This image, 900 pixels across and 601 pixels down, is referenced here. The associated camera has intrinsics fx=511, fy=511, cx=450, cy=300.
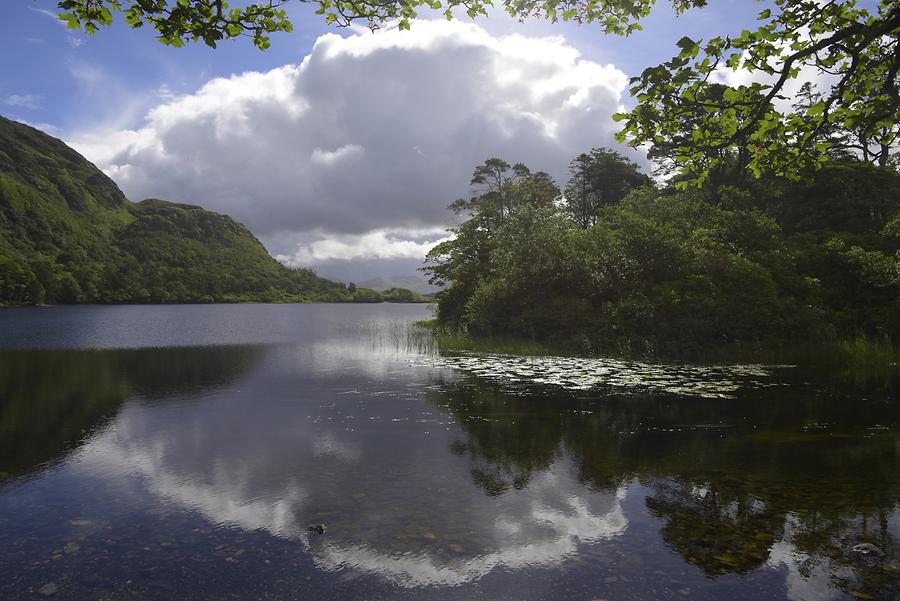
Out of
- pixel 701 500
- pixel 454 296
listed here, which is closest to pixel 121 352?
pixel 454 296

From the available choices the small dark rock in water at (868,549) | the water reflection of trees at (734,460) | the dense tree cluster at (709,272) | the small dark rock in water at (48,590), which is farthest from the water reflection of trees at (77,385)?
the dense tree cluster at (709,272)

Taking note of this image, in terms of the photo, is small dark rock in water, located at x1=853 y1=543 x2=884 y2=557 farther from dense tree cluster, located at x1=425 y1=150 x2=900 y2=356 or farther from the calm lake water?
dense tree cluster, located at x1=425 y1=150 x2=900 y2=356

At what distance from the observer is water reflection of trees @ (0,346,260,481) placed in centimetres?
1504

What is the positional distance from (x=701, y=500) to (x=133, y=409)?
65.2 ft

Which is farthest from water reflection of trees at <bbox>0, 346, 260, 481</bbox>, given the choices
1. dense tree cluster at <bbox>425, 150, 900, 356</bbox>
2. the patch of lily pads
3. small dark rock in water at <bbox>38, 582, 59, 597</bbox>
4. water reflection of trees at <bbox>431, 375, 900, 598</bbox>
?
dense tree cluster at <bbox>425, 150, 900, 356</bbox>

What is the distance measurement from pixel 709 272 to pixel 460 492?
1172 inches

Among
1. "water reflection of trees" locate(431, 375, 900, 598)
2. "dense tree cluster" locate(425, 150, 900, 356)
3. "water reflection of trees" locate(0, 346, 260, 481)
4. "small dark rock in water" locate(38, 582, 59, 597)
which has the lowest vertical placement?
"water reflection of trees" locate(0, 346, 260, 481)

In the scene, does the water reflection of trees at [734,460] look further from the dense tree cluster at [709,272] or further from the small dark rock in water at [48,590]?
the dense tree cluster at [709,272]

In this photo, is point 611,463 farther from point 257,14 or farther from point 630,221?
point 630,221

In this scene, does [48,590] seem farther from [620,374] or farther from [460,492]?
[620,374]

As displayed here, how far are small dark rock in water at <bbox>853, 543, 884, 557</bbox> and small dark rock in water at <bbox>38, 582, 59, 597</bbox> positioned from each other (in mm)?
11574

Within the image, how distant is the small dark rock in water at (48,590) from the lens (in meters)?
6.94

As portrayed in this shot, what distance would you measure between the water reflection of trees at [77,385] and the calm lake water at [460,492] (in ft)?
0.67

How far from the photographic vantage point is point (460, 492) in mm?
10695
